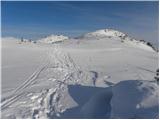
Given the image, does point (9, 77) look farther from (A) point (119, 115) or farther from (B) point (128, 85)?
(A) point (119, 115)

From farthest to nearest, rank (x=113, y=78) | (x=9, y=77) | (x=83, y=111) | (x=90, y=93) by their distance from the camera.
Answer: (x=113, y=78), (x=9, y=77), (x=90, y=93), (x=83, y=111)

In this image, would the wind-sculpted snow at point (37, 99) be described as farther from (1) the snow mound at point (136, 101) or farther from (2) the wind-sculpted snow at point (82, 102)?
(1) the snow mound at point (136, 101)

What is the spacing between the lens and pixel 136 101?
30.1 ft

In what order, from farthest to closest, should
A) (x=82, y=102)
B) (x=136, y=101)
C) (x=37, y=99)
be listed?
(x=37, y=99) → (x=82, y=102) → (x=136, y=101)

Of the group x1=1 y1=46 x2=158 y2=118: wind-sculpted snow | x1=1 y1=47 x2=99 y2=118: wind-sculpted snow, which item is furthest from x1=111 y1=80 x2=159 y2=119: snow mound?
x1=1 y1=47 x2=99 y2=118: wind-sculpted snow

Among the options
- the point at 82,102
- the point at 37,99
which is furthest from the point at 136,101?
the point at 37,99

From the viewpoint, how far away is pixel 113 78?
19.9m

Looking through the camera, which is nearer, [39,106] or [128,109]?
[128,109]

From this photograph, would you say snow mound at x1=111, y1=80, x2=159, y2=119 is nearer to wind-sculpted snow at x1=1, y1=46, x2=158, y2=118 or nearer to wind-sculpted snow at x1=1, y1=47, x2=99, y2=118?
wind-sculpted snow at x1=1, y1=46, x2=158, y2=118

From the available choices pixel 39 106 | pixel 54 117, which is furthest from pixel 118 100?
pixel 39 106

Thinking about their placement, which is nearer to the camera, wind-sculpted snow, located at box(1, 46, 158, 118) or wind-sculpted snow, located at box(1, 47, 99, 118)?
wind-sculpted snow, located at box(1, 46, 158, 118)

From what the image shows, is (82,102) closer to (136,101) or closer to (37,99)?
(37,99)

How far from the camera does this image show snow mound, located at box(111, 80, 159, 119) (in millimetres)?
8461

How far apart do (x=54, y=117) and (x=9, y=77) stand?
920 cm
